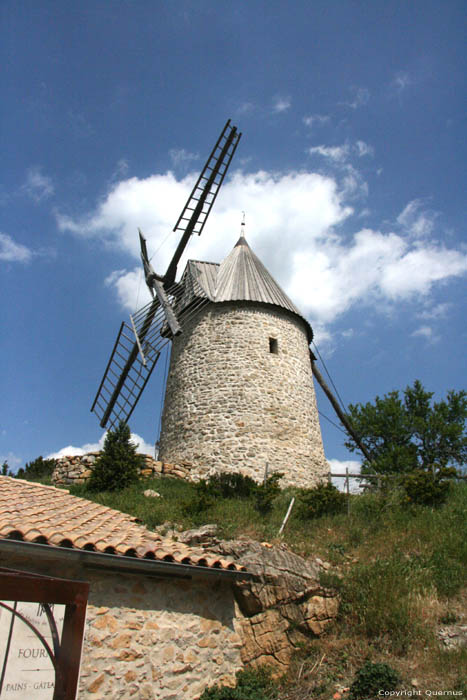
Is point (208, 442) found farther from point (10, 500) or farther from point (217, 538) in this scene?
point (10, 500)

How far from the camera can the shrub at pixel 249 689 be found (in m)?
5.95

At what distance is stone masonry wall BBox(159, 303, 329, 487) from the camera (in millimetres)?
13414

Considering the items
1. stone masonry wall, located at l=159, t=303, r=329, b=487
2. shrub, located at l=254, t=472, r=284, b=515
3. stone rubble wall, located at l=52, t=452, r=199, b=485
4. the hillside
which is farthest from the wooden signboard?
stone masonry wall, located at l=159, t=303, r=329, b=487

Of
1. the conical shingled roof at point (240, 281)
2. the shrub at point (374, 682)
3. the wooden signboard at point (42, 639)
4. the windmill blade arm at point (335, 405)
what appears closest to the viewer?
the wooden signboard at point (42, 639)

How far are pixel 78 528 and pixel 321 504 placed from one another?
534 centimetres

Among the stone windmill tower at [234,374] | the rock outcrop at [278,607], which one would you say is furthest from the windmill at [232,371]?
the rock outcrop at [278,607]

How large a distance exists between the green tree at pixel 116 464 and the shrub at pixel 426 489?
6.11 m

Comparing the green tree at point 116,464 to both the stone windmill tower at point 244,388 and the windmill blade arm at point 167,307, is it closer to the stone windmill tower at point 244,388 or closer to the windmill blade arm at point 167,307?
the stone windmill tower at point 244,388

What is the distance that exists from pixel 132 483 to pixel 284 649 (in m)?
6.12

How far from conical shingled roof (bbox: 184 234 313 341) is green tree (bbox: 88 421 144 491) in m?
4.93

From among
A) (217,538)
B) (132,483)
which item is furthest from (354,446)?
(217,538)

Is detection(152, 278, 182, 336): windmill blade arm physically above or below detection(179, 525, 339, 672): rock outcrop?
above

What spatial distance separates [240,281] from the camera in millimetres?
15984

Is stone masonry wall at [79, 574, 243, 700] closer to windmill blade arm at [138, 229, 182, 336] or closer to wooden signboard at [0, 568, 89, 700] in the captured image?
wooden signboard at [0, 568, 89, 700]
